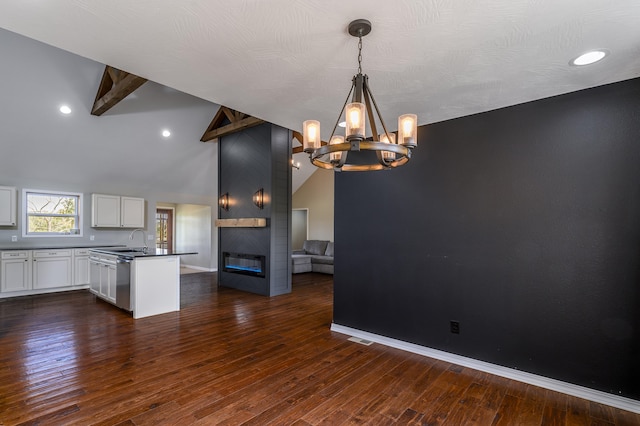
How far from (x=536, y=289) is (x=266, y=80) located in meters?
2.95

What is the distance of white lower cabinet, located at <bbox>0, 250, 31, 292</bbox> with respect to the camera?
18.4ft

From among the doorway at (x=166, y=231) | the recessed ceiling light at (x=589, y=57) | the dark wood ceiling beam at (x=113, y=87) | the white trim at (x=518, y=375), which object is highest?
the dark wood ceiling beam at (x=113, y=87)

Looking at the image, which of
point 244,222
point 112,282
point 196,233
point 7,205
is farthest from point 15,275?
point 196,233

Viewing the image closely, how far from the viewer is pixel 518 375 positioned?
2.81 m

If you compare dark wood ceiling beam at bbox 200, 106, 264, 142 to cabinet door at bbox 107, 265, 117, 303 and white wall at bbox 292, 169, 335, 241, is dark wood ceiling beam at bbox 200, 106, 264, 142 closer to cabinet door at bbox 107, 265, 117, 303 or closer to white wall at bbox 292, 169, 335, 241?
cabinet door at bbox 107, 265, 117, 303

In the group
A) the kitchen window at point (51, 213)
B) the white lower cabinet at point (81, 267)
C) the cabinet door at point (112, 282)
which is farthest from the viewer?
the white lower cabinet at point (81, 267)

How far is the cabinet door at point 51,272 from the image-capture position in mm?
5977

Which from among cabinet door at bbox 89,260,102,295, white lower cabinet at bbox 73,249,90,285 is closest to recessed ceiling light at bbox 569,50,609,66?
cabinet door at bbox 89,260,102,295

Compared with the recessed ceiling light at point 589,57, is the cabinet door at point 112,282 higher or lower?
lower

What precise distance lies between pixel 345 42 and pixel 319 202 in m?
8.13

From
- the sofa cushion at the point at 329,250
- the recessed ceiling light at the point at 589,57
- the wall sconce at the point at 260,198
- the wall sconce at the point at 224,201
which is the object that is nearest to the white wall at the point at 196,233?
the wall sconce at the point at 224,201

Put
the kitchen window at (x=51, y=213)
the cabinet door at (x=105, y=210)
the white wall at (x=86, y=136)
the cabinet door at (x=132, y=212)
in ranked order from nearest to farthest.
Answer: the white wall at (x=86, y=136) → the kitchen window at (x=51, y=213) → the cabinet door at (x=105, y=210) → the cabinet door at (x=132, y=212)

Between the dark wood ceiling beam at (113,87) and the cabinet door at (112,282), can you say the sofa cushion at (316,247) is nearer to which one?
the cabinet door at (112,282)

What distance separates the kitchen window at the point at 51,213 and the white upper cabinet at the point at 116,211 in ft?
1.22
